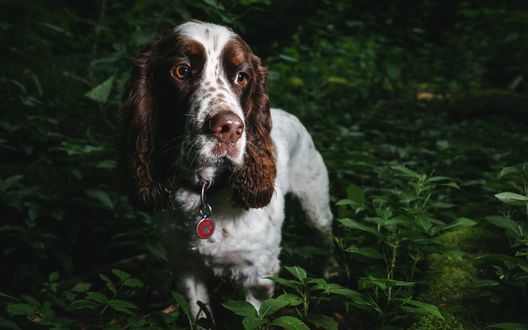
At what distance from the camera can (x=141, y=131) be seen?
2.53m

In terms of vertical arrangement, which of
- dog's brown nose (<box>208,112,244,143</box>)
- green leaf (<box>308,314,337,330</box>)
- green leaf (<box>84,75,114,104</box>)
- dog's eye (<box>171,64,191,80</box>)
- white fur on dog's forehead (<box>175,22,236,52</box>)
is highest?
white fur on dog's forehead (<box>175,22,236,52</box>)

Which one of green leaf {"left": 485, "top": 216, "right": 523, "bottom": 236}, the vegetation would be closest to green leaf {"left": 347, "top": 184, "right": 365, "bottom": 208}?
the vegetation

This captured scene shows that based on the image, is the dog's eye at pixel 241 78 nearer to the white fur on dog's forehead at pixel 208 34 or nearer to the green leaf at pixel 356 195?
the white fur on dog's forehead at pixel 208 34

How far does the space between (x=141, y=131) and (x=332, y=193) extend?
2.09m

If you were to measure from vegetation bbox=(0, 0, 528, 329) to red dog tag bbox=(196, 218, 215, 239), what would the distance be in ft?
1.12

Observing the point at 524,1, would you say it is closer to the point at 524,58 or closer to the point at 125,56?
the point at 524,58

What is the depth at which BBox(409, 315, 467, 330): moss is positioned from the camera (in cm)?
191

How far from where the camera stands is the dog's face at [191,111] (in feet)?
7.41

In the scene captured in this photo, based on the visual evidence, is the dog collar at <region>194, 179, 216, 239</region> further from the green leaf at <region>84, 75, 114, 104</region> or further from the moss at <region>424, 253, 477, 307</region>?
the green leaf at <region>84, 75, 114, 104</region>

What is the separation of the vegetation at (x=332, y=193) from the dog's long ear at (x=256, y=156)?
0.44 m

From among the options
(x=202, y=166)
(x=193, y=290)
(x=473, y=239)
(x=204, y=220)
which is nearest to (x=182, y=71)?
(x=202, y=166)

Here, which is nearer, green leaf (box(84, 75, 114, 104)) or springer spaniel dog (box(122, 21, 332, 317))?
springer spaniel dog (box(122, 21, 332, 317))

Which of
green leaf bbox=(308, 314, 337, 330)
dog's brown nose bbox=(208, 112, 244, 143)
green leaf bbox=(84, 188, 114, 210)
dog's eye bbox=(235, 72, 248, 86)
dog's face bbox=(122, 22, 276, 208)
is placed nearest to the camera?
green leaf bbox=(308, 314, 337, 330)

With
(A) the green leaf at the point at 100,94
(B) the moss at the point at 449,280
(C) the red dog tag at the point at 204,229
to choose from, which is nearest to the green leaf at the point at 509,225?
(B) the moss at the point at 449,280
